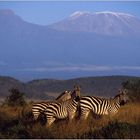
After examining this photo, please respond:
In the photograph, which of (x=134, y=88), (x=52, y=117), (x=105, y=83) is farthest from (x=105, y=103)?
(x=105, y=83)

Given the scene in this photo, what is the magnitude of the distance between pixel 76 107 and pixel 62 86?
140ft

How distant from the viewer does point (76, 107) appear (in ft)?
66.1

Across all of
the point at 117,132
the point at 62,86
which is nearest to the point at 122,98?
the point at 117,132

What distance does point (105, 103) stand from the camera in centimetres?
2086

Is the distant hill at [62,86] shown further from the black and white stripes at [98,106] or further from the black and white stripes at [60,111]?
the black and white stripes at [60,111]

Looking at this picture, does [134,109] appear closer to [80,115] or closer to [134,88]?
[80,115]

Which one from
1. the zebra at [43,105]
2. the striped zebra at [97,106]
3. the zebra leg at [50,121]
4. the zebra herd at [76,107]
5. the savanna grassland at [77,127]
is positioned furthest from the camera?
the zebra at [43,105]

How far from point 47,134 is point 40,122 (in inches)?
72.0

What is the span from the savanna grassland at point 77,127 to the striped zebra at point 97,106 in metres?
0.20

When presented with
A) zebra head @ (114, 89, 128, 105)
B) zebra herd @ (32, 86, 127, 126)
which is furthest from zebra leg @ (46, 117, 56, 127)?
zebra head @ (114, 89, 128, 105)

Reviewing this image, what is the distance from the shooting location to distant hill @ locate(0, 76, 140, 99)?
57250 millimetres

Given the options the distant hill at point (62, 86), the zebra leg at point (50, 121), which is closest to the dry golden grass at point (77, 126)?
the zebra leg at point (50, 121)

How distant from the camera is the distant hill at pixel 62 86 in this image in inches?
2254

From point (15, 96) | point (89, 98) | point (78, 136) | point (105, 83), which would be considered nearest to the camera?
point (78, 136)
